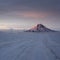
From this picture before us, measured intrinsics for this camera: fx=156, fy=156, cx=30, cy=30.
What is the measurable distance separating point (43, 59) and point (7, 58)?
339 cm

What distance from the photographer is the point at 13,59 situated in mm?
14281

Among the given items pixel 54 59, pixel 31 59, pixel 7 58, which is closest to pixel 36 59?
pixel 31 59

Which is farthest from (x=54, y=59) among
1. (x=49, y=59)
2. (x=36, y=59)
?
(x=36, y=59)

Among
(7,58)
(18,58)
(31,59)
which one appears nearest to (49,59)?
(31,59)

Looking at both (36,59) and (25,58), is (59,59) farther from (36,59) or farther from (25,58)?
(25,58)

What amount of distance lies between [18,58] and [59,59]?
12.8 feet

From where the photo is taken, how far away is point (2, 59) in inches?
564

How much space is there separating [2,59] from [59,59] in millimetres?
5351

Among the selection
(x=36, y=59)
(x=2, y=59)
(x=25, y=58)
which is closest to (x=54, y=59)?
(x=36, y=59)

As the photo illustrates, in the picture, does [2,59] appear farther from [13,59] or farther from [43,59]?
[43,59]

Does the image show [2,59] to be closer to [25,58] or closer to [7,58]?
[7,58]

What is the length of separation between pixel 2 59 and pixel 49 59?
4.38m

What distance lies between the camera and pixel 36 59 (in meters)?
14.5

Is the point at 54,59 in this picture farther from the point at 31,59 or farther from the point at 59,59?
the point at 31,59
